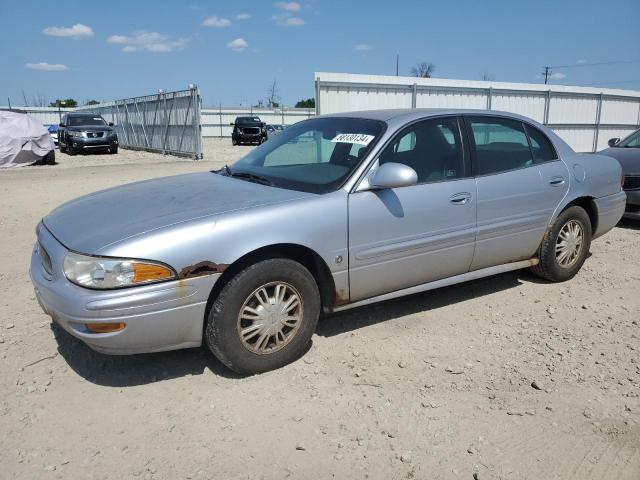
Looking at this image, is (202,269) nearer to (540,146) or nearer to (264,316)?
(264,316)

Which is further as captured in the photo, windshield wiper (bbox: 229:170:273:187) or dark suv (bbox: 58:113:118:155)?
dark suv (bbox: 58:113:118:155)

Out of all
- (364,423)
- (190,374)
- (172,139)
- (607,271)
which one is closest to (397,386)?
(364,423)

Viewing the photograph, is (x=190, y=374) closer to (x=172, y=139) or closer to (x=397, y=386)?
(x=397, y=386)

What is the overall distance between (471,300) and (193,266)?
2611 mm

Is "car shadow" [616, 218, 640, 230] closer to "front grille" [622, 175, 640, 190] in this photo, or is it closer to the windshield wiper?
"front grille" [622, 175, 640, 190]

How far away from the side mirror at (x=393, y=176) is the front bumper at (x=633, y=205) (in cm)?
505

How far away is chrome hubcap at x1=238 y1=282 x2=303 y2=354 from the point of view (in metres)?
3.11

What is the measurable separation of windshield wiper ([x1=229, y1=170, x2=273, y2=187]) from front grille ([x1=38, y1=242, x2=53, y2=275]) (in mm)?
1431

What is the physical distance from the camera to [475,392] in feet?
10.1

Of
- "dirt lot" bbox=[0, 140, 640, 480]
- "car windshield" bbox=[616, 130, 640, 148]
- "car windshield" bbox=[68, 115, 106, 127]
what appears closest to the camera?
"dirt lot" bbox=[0, 140, 640, 480]

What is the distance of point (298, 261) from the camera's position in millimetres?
3350

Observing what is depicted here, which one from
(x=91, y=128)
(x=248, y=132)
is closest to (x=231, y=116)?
(x=248, y=132)

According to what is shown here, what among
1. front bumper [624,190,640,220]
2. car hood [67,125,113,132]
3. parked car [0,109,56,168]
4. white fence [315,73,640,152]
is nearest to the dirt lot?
front bumper [624,190,640,220]

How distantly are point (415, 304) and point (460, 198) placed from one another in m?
1.01
